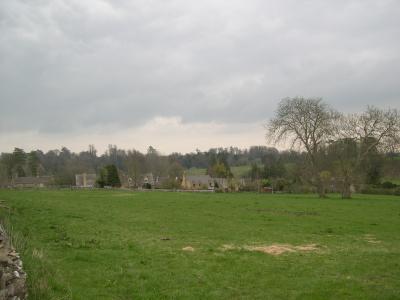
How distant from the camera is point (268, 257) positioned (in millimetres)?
13656

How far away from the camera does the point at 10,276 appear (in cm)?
611

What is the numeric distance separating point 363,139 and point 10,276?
54.1 metres

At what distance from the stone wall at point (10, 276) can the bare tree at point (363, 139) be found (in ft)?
175

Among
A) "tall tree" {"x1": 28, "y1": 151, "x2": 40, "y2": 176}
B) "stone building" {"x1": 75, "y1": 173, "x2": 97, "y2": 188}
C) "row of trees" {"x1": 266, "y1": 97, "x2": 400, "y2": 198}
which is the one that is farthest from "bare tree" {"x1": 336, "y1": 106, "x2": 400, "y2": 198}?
"tall tree" {"x1": 28, "y1": 151, "x2": 40, "y2": 176}

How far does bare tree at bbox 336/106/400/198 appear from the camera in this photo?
52125 mm

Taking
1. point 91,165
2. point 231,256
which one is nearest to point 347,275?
point 231,256

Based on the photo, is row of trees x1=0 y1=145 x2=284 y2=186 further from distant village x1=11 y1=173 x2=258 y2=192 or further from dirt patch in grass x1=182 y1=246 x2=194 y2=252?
dirt patch in grass x1=182 y1=246 x2=194 y2=252

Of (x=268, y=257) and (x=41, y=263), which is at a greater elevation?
(x=41, y=263)

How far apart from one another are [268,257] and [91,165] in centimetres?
15559

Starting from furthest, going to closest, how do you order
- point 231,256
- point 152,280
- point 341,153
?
point 341,153 → point 231,256 → point 152,280

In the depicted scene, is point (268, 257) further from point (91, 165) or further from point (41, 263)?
point (91, 165)

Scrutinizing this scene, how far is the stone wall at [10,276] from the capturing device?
5.92 m

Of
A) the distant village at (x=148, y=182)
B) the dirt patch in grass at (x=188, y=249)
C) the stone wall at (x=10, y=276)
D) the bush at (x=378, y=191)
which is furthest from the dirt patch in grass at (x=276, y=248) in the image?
A: the distant village at (x=148, y=182)

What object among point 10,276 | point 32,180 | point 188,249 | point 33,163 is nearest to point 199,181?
Answer: point 32,180
